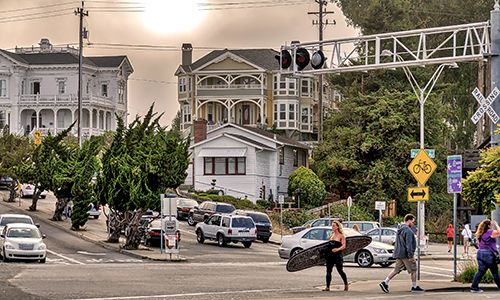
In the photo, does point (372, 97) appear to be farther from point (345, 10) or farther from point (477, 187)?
point (477, 187)

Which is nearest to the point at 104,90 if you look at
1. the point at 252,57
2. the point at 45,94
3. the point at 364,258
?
the point at 45,94

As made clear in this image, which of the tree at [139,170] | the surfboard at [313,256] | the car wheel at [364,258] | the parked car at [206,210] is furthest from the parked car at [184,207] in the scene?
the surfboard at [313,256]

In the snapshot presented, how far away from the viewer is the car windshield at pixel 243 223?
55.4m

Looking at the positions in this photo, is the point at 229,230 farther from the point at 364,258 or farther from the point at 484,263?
the point at 484,263

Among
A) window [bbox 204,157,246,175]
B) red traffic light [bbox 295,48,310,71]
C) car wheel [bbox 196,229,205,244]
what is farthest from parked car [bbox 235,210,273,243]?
red traffic light [bbox 295,48,310,71]

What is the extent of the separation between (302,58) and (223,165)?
166 feet

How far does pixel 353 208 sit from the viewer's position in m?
71.9

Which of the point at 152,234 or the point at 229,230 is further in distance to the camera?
the point at 229,230

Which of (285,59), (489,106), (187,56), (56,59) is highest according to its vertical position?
(56,59)

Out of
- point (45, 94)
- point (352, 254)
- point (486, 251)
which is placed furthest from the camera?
point (45, 94)

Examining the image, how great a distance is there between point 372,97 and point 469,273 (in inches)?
1924

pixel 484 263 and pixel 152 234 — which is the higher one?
pixel 484 263

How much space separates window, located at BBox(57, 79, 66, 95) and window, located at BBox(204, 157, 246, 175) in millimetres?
36449

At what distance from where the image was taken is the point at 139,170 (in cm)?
4919
